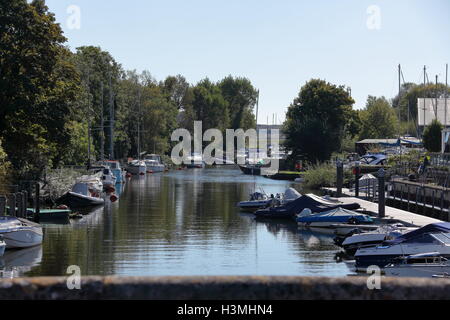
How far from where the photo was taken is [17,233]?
29719mm

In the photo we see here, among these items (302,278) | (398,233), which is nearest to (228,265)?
(398,233)

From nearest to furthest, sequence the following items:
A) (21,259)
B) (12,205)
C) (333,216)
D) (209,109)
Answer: (21,259) < (12,205) < (333,216) < (209,109)

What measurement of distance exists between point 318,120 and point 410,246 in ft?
238

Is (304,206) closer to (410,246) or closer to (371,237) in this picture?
(371,237)

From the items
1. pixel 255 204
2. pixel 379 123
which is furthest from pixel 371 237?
pixel 379 123

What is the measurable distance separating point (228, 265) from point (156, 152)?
87.9m

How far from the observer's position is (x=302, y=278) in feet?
19.1

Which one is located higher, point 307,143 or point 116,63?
point 116,63

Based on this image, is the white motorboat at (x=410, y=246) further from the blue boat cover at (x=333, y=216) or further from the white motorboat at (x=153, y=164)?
the white motorboat at (x=153, y=164)

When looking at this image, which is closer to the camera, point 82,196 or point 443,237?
point 443,237

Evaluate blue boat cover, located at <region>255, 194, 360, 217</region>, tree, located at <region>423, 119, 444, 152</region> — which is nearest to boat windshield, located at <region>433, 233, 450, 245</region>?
blue boat cover, located at <region>255, 194, 360, 217</region>

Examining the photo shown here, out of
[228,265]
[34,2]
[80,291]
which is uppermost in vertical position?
[34,2]

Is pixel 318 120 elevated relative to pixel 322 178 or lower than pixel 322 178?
elevated

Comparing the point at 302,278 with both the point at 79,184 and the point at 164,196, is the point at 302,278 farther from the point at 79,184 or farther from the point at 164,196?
the point at 164,196
